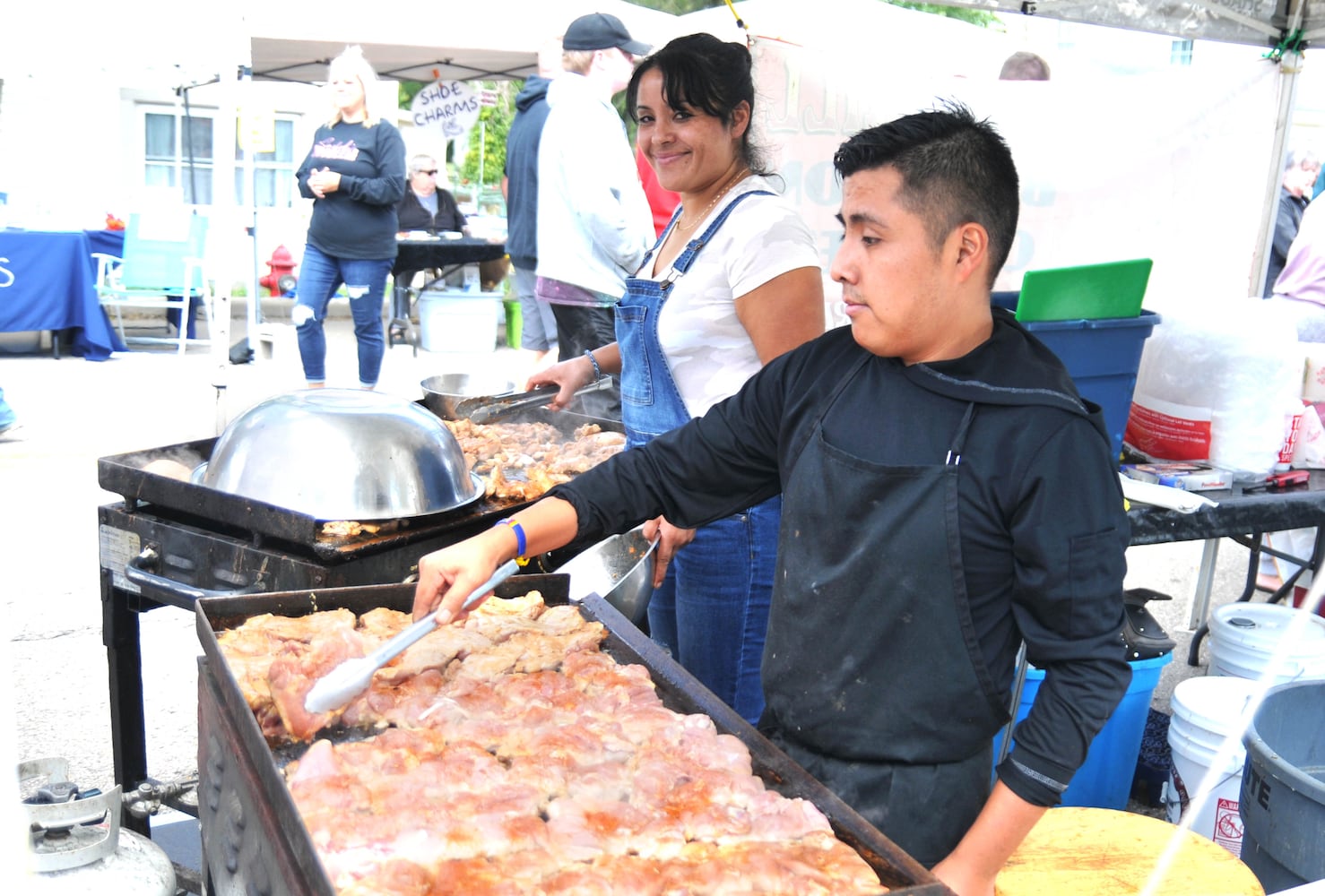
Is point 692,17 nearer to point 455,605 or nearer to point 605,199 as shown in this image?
point 605,199

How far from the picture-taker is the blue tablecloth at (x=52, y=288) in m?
11.2

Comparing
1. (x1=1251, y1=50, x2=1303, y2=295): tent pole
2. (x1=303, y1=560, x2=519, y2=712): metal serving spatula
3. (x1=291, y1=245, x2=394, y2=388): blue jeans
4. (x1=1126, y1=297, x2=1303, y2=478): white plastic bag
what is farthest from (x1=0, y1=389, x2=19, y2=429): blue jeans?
(x1=1251, y1=50, x2=1303, y2=295): tent pole

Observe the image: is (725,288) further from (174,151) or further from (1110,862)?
(174,151)

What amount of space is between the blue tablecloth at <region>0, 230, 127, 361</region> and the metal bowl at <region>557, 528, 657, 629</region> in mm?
10447

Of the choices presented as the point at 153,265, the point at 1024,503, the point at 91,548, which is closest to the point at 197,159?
the point at 153,265

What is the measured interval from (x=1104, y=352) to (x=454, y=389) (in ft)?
8.52

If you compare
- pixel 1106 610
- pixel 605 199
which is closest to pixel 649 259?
pixel 1106 610

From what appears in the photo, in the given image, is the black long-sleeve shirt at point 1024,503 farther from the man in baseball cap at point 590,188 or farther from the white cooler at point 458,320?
the white cooler at point 458,320

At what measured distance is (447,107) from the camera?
15.1 metres

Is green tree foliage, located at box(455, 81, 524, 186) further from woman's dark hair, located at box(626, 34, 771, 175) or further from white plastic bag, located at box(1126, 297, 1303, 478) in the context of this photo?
woman's dark hair, located at box(626, 34, 771, 175)

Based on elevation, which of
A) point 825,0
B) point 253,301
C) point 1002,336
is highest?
point 825,0

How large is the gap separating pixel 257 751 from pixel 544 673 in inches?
24.4

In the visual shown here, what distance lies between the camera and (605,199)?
220 inches

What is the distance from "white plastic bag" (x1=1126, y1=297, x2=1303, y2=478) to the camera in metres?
3.77
